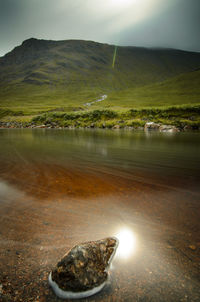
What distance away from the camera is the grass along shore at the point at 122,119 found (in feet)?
140

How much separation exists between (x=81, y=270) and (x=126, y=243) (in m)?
1.06

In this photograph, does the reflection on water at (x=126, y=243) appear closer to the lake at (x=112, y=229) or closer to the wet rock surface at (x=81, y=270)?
the lake at (x=112, y=229)

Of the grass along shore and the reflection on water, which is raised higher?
the grass along shore

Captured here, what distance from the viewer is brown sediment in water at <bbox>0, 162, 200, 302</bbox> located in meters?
2.11

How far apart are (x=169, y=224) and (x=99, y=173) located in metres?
4.05

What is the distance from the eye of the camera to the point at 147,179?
20.8ft

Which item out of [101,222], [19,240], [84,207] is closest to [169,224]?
[101,222]

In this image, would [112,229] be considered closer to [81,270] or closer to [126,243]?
[126,243]

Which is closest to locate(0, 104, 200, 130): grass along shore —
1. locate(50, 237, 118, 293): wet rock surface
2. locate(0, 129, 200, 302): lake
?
locate(0, 129, 200, 302): lake

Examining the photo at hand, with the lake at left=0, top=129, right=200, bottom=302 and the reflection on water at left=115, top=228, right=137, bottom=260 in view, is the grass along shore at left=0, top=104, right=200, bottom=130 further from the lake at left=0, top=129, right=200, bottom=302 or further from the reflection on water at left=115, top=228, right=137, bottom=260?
the reflection on water at left=115, top=228, right=137, bottom=260

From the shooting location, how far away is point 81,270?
2.14m

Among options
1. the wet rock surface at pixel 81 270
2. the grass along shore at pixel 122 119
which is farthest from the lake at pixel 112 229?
the grass along shore at pixel 122 119

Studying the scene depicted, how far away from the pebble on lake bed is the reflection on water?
39 centimetres

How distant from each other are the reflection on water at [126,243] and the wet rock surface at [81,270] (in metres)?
0.39
